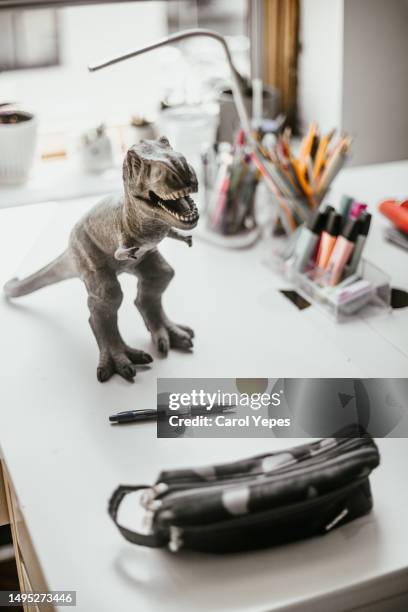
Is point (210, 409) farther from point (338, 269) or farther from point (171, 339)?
point (338, 269)

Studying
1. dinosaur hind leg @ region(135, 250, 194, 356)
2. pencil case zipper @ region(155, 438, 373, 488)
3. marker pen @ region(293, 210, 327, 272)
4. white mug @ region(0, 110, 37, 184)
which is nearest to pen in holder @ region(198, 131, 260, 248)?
marker pen @ region(293, 210, 327, 272)

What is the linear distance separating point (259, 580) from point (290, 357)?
1.24 feet

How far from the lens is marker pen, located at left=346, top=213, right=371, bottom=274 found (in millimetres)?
1200

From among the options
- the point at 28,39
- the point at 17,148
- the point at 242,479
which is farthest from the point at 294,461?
the point at 28,39

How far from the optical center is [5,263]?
4.24ft

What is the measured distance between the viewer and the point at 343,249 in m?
1.21

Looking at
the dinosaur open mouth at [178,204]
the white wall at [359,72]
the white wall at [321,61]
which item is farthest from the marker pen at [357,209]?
the white wall at [321,61]

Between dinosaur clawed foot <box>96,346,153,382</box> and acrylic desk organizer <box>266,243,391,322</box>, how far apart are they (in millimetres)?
285

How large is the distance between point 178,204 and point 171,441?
0.89 ft

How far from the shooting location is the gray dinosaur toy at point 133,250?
907 mm

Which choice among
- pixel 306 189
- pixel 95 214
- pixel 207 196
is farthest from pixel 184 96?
pixel 95 214

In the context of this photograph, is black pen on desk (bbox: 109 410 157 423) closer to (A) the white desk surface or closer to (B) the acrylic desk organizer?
(A) the white desk surface

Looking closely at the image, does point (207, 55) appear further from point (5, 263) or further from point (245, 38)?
point (5, 263)
